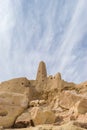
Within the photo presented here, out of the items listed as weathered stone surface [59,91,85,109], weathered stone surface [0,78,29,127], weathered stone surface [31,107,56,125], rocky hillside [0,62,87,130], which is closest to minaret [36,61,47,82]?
rocky hillside [0,62,87,130]

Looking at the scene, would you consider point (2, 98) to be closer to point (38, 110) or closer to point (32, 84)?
point (38, 110)

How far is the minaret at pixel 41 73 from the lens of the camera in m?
30.8

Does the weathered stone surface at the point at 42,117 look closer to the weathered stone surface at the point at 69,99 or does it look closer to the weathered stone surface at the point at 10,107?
the weathered stone surface at the point at 10,107

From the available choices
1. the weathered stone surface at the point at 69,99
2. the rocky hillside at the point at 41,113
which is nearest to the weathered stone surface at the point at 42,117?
the rocky hillside at the point at 41,113

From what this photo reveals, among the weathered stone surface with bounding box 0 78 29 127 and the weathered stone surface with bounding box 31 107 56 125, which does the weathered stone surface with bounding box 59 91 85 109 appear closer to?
the weathered stone surface with bounding box 0 78 29 127

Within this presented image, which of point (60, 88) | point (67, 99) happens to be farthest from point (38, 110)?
point (60, 88)

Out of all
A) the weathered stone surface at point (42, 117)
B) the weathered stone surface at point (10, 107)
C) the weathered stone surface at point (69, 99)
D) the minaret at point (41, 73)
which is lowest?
the weathered stone surface at point (42, 117)

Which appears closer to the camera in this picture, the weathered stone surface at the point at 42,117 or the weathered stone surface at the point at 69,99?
the weathered stone surface at the point at 42,117

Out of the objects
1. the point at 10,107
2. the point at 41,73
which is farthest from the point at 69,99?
the point at 41,73

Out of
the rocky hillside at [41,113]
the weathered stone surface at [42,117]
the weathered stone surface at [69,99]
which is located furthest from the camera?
the weathered stone surface at [69,99]

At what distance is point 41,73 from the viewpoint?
3122 centimetres

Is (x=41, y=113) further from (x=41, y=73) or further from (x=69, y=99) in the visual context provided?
(x=41, y=73)

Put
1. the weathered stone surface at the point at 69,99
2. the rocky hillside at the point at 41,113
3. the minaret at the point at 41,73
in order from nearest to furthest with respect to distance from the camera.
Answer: the rocky hillside at the point at 41,113
the weathered stone surface at the point at 69,99
the minaret at the point at 41,73

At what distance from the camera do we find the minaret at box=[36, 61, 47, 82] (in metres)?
30.8
